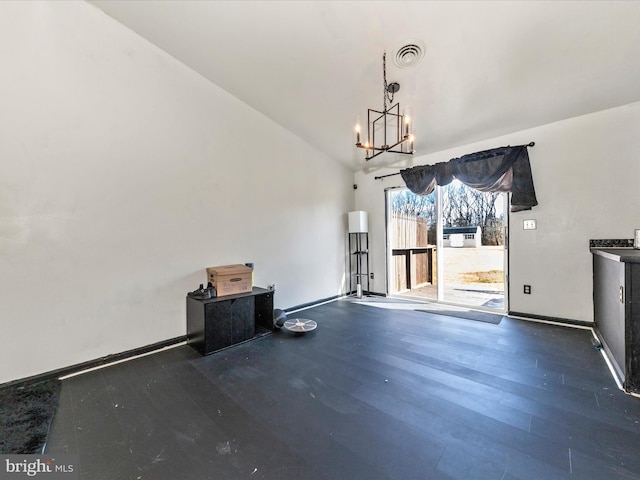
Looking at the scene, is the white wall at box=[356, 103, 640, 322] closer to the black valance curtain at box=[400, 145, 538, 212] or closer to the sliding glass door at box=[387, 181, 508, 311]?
the black valance curtain at box=[400, 145, 538, 212]

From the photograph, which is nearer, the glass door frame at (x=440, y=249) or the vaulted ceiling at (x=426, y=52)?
the vaulted ceiling at (x=426, y=52)

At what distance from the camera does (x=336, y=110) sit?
3.37 m

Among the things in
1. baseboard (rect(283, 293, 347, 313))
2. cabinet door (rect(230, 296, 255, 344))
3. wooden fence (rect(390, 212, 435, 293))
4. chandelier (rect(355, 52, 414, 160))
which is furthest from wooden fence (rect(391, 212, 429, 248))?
cabinet door (rect(230, 296, 255, 344))

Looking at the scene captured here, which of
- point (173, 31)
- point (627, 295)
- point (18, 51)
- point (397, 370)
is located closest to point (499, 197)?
point (627, 295)

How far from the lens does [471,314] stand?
365 centimetres

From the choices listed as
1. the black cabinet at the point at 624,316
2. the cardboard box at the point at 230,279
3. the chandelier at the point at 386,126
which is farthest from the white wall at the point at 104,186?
the black cabinet at the point at 624,316

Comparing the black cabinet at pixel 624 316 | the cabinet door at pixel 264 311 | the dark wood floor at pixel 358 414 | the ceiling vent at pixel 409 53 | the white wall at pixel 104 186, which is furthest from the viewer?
the cabinet door at pixel 264 311

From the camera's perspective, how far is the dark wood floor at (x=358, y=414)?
1.29 meters

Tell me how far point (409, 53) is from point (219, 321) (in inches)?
127

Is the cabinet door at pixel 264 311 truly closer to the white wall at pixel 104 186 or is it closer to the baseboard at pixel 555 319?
the white wall at pixel 104 186

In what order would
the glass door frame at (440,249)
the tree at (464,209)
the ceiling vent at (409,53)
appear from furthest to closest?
1. the tree at (464,209)
2. the glass door frame at (440,249)
3. the ceiling vent at (409,53)

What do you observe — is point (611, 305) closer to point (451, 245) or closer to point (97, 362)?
point (451, 245)

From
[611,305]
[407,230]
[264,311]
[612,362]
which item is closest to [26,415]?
[264,311]

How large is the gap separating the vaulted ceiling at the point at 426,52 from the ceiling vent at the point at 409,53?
5 centimetres
